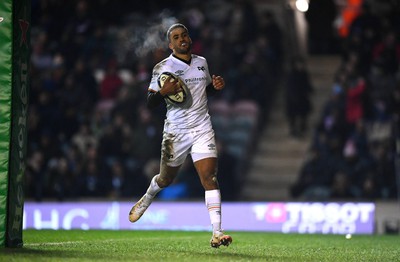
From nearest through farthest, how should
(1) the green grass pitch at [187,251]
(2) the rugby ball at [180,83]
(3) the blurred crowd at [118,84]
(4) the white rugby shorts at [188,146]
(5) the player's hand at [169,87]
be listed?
1. (1) the green grass pitch at [187,251]
2. (5) the player's hand at [169,87]
3. (2) the rugby ball at [180,83]
4. (4) the white rugby shorts at [188,146]
5. (3) the blurred crowd at [118,84]

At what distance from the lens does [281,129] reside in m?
22.5

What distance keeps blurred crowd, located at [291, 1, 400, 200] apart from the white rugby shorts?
323 inches

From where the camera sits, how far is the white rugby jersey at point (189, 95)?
9.59 metres

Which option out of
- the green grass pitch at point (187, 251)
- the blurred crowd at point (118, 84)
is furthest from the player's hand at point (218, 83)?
the blurred crowd at point (118, 84)

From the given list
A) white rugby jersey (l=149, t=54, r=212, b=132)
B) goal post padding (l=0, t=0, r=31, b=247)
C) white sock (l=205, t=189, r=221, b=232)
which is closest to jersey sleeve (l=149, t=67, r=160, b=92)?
white rugby jersey (l=149, t=54, r=212, b=132)

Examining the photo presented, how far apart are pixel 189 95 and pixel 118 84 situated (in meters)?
12.5

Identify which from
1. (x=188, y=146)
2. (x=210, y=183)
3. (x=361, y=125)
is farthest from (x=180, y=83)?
(x=361, y=125)

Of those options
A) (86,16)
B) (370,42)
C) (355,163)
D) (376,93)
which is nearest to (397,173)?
(355,163)

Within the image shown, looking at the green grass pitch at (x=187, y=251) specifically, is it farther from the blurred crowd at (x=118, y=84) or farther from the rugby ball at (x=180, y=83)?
A: the blurred crowd at (x=118, y=84)

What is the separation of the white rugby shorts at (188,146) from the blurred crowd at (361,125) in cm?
820

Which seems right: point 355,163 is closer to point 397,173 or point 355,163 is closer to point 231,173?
point 397,173

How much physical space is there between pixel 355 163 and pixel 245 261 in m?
10.4

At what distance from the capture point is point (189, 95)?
31.4ft

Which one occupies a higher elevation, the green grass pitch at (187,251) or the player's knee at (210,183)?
the player's knee at (210,183)
